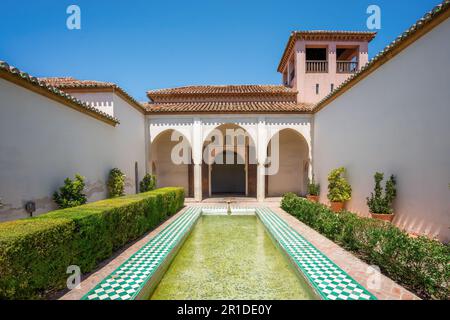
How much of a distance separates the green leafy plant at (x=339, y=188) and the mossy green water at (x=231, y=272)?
3.99 m

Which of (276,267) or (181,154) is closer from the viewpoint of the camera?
(276,267)

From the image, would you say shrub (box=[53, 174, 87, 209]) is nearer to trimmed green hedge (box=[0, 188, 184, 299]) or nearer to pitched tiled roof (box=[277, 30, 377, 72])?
trimmed green hedge (box=[0, 188, 184, 299])

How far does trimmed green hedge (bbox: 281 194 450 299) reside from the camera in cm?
318

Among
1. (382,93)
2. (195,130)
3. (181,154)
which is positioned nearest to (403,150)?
(382,93)

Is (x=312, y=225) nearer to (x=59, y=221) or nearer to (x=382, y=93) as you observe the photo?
(x=382, y=93)

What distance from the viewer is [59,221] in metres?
3.65

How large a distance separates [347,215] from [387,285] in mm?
2317

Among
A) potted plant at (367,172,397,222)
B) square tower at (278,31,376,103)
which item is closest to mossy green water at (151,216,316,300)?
potted plant at (367,172,397,222)

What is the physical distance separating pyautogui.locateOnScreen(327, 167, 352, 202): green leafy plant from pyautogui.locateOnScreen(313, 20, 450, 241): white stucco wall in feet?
0.97

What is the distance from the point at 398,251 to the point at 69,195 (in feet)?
25.5

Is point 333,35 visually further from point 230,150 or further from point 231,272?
point 231,272

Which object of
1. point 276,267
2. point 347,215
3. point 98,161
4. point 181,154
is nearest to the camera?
point 276,267

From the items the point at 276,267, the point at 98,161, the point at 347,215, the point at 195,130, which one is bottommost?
the point at 276,267

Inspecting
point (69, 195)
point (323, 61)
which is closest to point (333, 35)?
point (323, 61)
